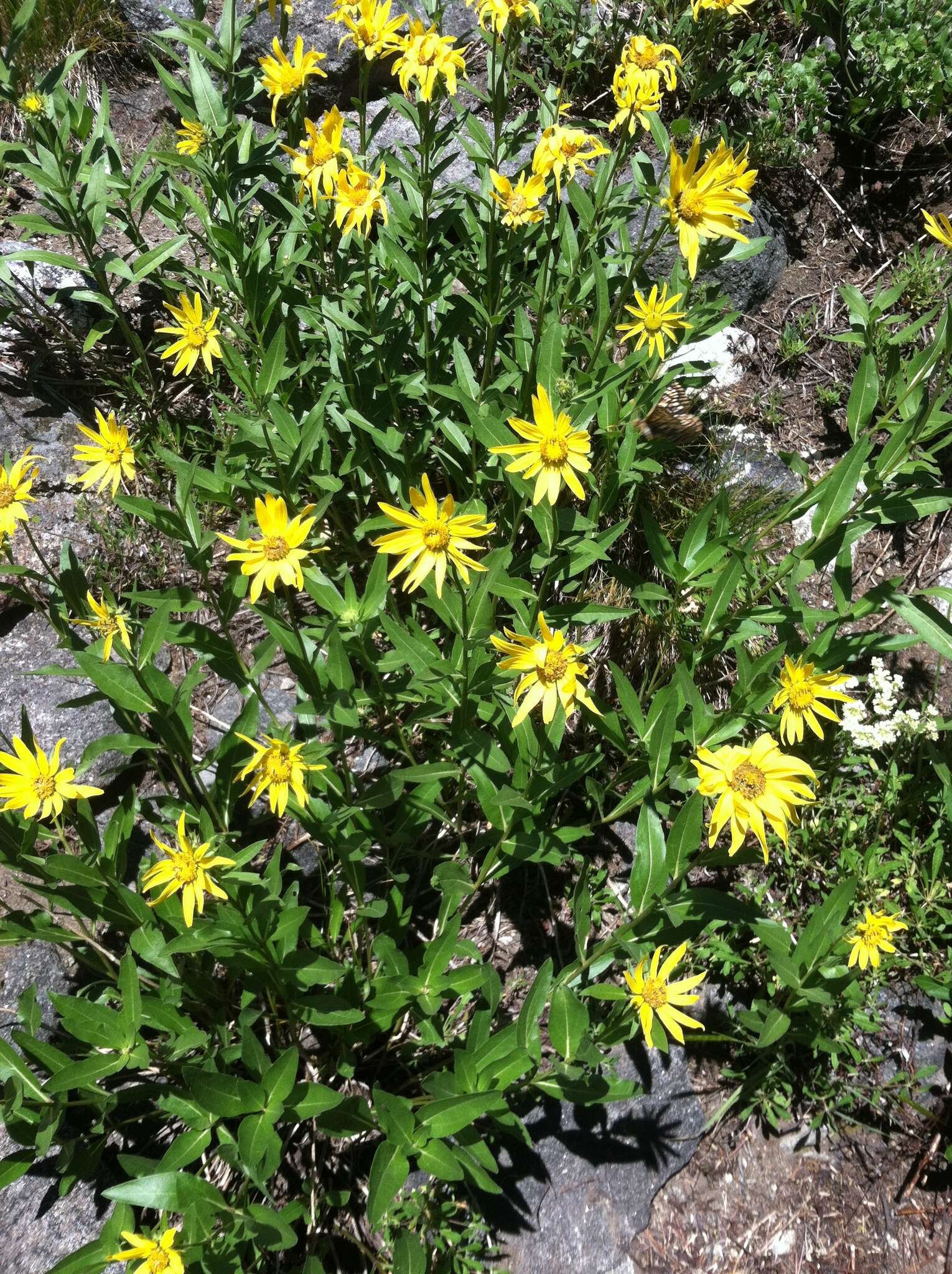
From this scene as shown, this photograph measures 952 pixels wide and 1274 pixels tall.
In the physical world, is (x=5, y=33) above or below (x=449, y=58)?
below

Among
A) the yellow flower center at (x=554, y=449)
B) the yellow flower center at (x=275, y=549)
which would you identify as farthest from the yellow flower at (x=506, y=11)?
the yellow flower center at (x=275, y=549)

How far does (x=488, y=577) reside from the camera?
226cm

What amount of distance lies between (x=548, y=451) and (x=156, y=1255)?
2.06 metres

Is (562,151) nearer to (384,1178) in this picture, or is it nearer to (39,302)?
(39,302)

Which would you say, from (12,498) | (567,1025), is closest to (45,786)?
(12,498)

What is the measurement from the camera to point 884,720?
3062mm

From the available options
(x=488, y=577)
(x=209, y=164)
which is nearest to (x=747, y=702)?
(x=488, y=577)

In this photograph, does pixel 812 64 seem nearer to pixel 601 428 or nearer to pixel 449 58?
pixel 449 58

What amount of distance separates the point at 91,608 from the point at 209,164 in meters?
1.67

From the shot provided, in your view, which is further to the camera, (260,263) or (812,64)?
(812,64)

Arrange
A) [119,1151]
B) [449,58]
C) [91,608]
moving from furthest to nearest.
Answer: [449,58]
[119,1151]
[91,608]

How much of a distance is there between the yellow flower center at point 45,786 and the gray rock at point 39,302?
2598 mm

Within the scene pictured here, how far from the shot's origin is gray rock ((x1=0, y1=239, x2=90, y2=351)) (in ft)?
13.1

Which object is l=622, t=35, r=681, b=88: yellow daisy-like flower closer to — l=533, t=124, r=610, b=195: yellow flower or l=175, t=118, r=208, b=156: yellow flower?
l=533, t=124, r=610, b=195: yellow flower
